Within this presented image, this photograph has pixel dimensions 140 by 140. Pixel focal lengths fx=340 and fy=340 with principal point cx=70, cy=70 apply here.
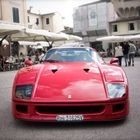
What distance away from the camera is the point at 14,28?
1786cm

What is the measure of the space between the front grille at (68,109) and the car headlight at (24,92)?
0.89 ft

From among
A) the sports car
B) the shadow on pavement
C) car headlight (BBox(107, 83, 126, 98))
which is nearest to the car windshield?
the sports car

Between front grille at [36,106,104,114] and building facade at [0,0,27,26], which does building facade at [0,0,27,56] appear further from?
front grille at [36,106,104,114]

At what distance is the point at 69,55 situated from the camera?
7.00 metres

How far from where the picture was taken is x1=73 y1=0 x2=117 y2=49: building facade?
6056 cm

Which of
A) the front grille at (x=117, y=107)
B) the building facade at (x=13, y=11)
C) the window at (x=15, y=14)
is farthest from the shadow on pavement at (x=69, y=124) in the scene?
the window at (x=15, y=14)

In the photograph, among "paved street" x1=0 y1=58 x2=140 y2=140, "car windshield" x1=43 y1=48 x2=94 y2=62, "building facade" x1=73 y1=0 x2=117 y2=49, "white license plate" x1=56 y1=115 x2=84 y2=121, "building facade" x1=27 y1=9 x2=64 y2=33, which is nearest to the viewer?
"paved street" x1=0 y1=58 x2=140 y2=140

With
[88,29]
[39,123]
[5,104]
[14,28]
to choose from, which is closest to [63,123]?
[39,123]

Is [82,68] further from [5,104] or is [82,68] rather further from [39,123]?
[5,104]

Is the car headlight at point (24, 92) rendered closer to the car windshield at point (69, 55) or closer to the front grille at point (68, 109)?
the front grille at point (68, 109)

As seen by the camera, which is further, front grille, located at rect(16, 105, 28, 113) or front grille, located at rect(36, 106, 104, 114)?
front grille, located at rect(16, 105, 28, 113)

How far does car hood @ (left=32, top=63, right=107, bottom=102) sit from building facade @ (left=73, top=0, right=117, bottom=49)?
175ft

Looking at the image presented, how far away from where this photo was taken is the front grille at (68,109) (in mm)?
4867

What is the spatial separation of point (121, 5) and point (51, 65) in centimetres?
5302
